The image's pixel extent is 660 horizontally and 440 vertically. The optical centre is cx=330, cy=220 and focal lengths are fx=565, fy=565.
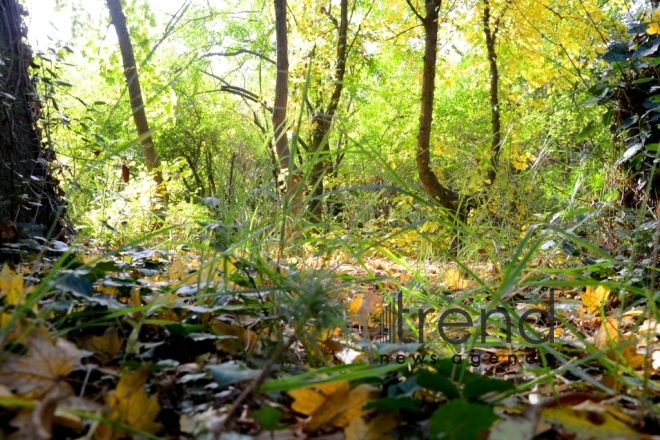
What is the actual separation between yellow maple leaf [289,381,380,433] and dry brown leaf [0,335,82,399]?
0.30 metres

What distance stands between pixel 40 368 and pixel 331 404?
0.38 m

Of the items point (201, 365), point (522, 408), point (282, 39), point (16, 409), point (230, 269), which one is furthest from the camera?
point (282, 39)

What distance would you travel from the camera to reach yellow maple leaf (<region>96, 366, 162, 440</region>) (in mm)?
667

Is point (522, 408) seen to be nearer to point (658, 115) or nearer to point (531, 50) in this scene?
point (658, 115)

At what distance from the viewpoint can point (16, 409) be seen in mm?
657

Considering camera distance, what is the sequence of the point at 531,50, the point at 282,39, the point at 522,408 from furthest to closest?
the point at 531,50 → the point at 282,39 → the point at 522,408

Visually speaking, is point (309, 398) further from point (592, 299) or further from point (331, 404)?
point (592, 299)

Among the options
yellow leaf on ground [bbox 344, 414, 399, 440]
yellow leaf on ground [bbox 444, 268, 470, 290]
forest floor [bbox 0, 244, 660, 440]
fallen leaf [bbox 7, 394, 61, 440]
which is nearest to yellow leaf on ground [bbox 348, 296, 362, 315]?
forest floor [bbox 0, 244, 660, 440]

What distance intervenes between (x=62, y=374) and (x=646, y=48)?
87.5 inches

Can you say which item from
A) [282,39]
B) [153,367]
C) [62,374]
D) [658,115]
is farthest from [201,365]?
[282,39]

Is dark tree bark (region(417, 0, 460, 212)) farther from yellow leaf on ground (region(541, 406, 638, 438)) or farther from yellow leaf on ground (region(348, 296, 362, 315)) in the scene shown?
yellow leaf on ground (region(541, 406, 638, 438))

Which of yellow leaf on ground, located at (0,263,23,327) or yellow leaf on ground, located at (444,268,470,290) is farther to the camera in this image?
yellow leaf on ground, located at (444,268,470,290)

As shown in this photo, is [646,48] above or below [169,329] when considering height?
above
